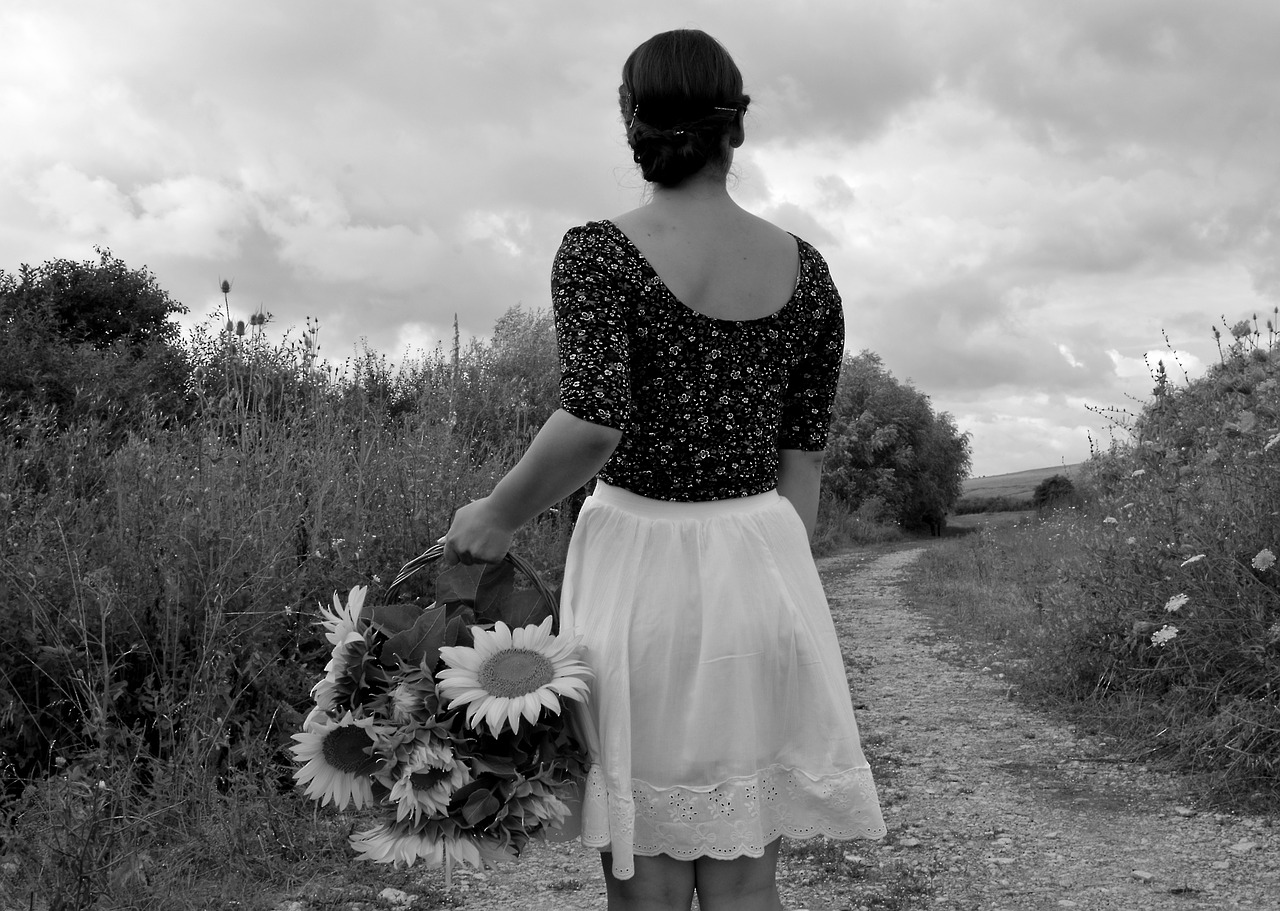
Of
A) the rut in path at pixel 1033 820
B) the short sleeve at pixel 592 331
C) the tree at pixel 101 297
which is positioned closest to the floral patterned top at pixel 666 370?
the short sleeve at pixel 592 331

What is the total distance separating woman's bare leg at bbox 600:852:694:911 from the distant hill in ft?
186

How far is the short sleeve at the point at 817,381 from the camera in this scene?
2.22 m

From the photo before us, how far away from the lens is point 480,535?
194 centimetres

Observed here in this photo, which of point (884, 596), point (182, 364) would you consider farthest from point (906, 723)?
point (182, 364)

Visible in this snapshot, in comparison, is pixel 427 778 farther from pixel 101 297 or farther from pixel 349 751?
pixel 101 297

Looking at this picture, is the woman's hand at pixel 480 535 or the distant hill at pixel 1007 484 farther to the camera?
the distant hill at pixel 1007 484

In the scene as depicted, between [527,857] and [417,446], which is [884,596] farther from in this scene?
[527,857]

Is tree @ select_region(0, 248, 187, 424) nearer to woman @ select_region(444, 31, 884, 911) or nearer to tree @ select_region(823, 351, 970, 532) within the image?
woman @ select_region(444, 31, 884, 911)

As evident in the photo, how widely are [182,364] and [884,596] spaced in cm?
1368

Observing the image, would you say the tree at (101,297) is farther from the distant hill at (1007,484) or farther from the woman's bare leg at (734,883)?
the distant hill at (1007,484)

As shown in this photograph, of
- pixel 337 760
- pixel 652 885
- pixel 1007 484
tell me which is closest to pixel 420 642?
pixel 337 760

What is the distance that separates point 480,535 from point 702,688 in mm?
502

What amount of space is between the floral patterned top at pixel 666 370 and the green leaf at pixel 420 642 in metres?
0.43

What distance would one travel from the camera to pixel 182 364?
766 inches
